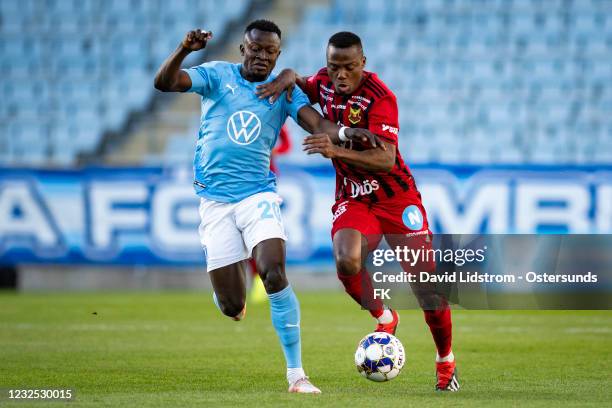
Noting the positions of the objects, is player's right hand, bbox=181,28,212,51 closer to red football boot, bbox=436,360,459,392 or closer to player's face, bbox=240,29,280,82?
player's face, bbox=240,29,280,82

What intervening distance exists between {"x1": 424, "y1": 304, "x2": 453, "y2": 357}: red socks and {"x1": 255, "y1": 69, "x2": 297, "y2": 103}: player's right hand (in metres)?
1.57

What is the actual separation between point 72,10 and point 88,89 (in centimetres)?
155

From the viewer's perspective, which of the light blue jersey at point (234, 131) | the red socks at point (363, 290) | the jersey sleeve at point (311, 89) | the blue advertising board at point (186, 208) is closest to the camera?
the light blue jersey at point (234, 131)

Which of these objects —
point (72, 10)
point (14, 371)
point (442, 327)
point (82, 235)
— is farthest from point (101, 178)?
point (442, 327)

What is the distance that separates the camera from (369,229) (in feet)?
22.0

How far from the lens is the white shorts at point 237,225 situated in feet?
21.5

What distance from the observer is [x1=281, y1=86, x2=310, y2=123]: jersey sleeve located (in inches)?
264

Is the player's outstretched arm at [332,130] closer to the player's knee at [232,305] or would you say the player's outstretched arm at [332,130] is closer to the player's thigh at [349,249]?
the player's thigh at [349,249]

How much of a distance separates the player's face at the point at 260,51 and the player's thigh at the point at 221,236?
84cm

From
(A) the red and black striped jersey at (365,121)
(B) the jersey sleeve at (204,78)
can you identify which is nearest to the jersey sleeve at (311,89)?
(A) the red and black striped jersey at (365,121)

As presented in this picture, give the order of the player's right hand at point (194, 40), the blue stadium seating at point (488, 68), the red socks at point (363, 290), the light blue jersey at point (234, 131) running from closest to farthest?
the player's right hand at point (194, 40)
the light blue jersey at point (234, 131)
the red socks at point (363, 290)
the blue stadium seating at point (488, 68)

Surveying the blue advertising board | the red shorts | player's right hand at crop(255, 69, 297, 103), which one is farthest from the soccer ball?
the blue advertising board

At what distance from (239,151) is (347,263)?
95cm

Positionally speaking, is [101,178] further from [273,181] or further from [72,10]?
[273,181]
